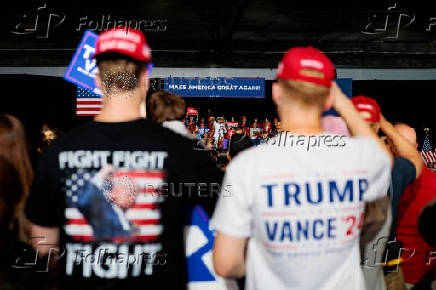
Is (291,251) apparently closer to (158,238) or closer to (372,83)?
(158,238)

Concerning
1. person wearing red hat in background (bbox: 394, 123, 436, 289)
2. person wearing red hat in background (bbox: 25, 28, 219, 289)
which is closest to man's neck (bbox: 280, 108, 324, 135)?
person wearing red hat in background (bbox: 25, 28, 219, 289)

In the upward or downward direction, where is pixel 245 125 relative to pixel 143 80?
upward

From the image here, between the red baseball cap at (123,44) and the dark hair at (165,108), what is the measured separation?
112 centimetres

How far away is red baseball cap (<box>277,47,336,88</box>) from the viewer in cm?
139

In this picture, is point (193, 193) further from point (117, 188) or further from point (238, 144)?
point (238, 144)

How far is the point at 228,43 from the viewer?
1148 cm

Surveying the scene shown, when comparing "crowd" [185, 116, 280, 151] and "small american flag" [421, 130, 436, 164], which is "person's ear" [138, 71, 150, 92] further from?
"small american flag" [421, 130, 436, 164]

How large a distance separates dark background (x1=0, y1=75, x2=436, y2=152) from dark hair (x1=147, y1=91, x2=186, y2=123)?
822 centimetres

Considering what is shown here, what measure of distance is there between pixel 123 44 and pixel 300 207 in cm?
85

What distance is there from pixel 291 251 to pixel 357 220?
279mm

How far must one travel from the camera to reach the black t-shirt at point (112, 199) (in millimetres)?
1422

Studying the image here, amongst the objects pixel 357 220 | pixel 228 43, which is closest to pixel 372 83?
pixel 228 43

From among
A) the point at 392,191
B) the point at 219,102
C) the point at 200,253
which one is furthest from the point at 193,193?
the point at 219,102

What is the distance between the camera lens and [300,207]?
1357 mm
